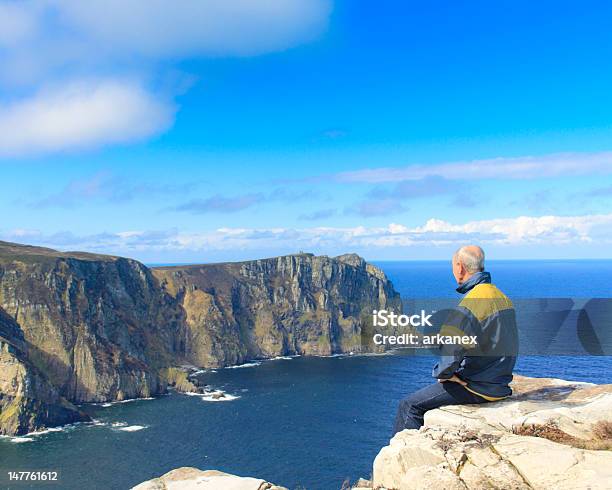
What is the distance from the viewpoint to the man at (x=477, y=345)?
37.9ft

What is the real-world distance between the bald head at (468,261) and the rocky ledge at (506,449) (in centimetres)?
371

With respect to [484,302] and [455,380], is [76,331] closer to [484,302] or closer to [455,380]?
[455,380]

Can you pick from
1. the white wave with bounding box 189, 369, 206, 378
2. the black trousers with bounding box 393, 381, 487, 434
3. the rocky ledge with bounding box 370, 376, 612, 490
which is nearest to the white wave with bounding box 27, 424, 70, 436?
the white wave with bounding box 189, 369, 206, 378

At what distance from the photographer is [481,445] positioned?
11.0m

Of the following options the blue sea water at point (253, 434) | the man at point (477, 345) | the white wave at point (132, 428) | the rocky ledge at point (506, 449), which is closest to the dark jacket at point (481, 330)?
the man at point (477, 345)

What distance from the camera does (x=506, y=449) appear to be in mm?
10742

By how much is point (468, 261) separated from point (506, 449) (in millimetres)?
4459

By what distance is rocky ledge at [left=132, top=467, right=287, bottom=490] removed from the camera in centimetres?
1478

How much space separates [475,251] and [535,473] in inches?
203

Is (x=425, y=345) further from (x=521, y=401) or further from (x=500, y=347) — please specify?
(x=521, y=401)

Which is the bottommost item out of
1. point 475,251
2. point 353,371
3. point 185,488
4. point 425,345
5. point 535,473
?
point 353,371

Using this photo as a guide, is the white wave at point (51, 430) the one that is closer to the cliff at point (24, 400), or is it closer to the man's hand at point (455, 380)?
the cliff at point (24, 400)

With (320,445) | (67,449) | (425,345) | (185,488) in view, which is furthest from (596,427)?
(67,449)

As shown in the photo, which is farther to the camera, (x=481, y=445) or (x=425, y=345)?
(x=425, y=345)
